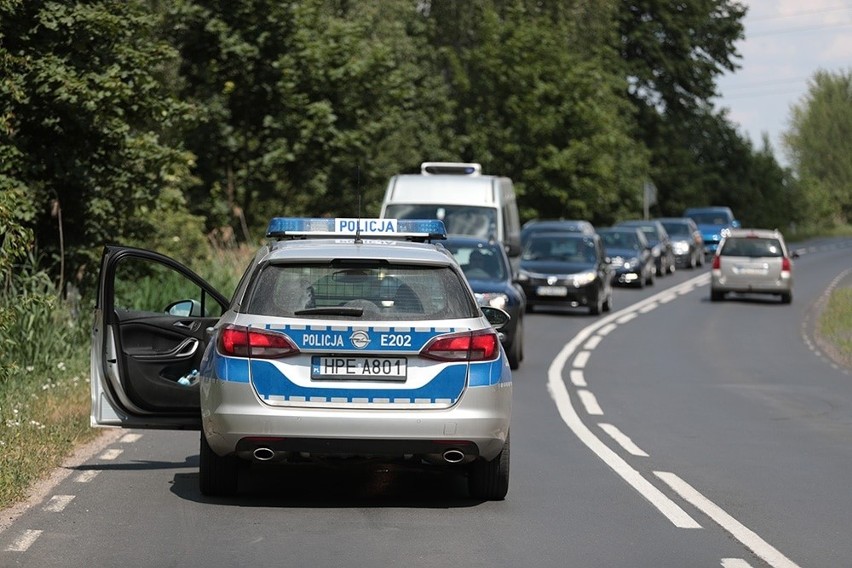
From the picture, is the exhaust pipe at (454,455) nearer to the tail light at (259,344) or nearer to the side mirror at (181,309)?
the tail light at (259,344)

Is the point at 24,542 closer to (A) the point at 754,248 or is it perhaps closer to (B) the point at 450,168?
(B) the point at 450,168

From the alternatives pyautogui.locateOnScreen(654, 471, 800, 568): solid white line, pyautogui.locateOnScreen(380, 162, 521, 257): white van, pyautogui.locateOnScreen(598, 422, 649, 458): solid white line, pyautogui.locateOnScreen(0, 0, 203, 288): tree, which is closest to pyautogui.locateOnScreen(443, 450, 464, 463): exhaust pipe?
pyautogui.locateOnScreen(654, 471, 800, 568): solid white line

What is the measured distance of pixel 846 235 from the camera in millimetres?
102688

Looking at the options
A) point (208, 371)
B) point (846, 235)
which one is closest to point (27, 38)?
point (208, 371)

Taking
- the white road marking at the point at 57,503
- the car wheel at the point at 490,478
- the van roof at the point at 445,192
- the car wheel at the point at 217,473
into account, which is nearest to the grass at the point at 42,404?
the white road marking at the point at 57,503

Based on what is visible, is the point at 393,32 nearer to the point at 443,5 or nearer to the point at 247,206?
the point at 443,5

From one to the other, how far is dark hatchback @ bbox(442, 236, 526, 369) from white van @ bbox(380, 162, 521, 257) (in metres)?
4.77

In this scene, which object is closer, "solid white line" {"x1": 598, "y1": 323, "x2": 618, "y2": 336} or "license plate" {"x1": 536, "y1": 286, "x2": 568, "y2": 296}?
"solid white line" {"x1": 598, "y1": 323, "x2": 618, "y2": 336}

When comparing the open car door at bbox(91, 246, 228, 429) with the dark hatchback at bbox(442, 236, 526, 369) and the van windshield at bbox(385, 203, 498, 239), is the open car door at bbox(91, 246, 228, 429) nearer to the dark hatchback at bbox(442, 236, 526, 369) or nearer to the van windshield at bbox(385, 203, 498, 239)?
the dark hatchback at bbox(442, 236, 526, 369)

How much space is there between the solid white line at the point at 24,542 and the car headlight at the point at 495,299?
11982 millimetres

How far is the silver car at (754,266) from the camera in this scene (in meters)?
36.2

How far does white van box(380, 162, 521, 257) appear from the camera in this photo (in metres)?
26.9

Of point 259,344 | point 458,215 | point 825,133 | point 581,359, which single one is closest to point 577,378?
point 581,359

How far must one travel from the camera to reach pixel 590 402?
16.4 metres
